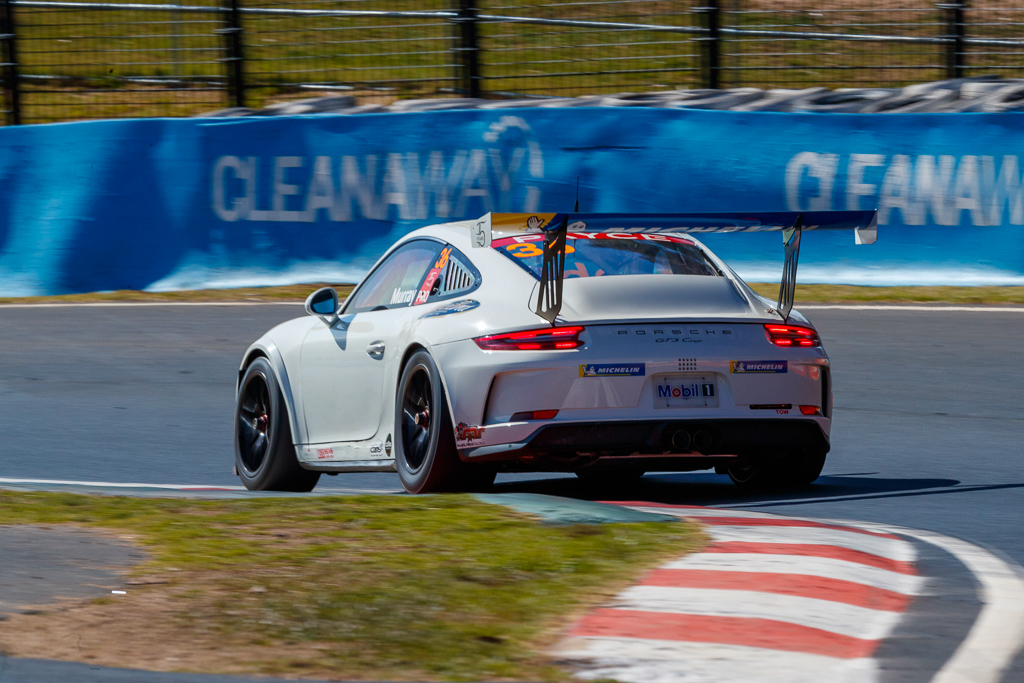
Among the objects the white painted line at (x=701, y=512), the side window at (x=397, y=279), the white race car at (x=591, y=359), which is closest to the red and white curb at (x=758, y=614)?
the white painted line at (x=701, y=512)

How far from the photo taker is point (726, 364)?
23.3 feet

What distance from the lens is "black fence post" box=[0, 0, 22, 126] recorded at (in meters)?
18.3

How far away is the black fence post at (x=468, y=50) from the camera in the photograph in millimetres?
18156

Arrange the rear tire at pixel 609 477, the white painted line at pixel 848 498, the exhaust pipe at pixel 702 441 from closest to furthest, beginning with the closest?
the exhaust pipe at pixel 702 441 < the white painted line at pixel 848 498 < the rear tire at pixel 609 477

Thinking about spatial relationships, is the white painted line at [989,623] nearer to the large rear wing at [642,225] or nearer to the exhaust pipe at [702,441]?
the exhaust pipe at [702,441]

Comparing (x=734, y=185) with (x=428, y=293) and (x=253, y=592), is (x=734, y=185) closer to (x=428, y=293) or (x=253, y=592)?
(x=428, y=293)

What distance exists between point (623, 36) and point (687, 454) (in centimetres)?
1186

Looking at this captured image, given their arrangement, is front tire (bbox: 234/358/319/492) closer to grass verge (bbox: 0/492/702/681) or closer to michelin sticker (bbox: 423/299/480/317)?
michelin sticker (bbox: 423/299/480/317)

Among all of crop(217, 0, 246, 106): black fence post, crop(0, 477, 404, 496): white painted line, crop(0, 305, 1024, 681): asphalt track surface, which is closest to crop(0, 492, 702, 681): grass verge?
crop(0, 305, 1024, 681): asphalt track surface

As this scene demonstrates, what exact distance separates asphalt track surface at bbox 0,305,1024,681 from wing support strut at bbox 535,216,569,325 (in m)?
1.32

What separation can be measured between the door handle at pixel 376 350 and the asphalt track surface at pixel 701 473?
0.98m

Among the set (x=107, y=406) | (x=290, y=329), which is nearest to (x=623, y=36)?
(x=107, y=406)

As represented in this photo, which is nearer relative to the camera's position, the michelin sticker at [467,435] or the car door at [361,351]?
the michelin sticker at [467,435]

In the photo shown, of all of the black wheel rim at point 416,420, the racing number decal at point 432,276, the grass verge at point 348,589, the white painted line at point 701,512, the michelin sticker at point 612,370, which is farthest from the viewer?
the racing number decal at point 432,276
